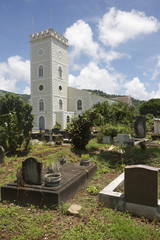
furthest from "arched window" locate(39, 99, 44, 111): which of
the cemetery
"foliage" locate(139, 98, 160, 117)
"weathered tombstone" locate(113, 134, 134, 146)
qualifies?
"foliage" locate(139, 98, 160, 117)

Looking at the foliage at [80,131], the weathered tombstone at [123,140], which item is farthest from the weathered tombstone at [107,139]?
the foliage at [80,131]

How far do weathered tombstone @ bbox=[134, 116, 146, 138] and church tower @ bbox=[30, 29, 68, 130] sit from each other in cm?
1592

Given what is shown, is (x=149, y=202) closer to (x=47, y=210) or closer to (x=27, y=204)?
(x=47, y=210)

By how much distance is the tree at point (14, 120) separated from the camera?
9.06 m

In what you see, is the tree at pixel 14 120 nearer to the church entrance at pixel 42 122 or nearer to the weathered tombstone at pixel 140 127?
the weathered tombstone at pixel 140 127

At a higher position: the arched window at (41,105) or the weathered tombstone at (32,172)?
the arched window at (41,105)

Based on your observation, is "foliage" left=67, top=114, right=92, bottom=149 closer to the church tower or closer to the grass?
the grass

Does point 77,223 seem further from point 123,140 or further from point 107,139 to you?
point 107,139

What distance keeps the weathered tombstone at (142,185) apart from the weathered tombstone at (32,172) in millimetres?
2109

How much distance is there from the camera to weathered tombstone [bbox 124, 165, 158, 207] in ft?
11.7

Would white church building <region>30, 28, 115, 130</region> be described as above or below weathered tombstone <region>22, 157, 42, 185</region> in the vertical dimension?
above

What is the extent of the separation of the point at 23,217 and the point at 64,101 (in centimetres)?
2752

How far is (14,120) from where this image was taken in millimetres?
9305

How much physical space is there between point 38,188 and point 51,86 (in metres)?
24.9
